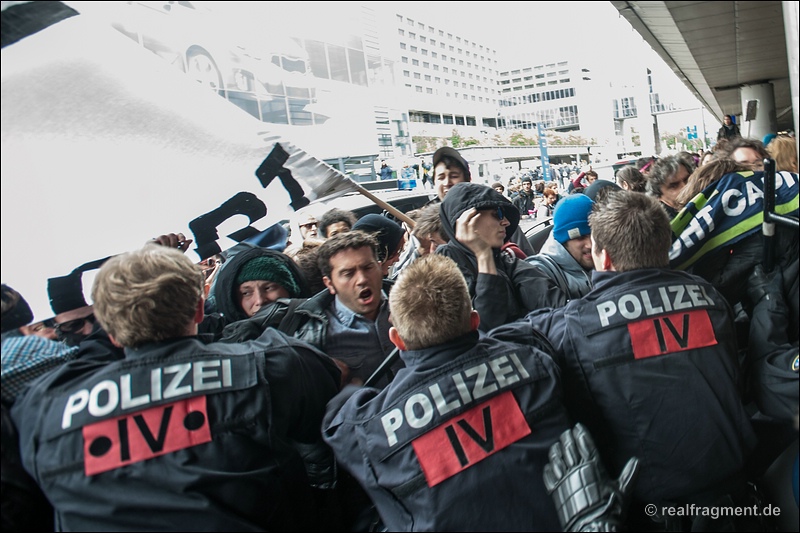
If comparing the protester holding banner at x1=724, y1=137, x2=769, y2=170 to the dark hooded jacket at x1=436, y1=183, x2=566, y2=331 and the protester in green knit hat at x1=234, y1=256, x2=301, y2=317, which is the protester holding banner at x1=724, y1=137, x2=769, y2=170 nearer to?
the dark hooded jacket at x1=436, y1=183, x2=566, y2=331

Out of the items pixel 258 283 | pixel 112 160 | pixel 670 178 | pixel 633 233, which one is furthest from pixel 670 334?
pixel 670 178

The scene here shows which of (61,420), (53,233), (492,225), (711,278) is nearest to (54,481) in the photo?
(61,420)

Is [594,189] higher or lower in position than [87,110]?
lower

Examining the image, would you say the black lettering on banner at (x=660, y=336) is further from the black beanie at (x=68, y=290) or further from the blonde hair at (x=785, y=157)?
the black beanie at (x=68, y=290)

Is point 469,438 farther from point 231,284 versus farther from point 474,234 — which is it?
point 231,284

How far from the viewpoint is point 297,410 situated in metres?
2.01

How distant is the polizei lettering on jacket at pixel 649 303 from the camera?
6.90 ft

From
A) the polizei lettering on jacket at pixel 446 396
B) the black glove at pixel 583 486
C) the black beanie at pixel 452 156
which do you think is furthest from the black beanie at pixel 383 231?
the black glove at pixel 583 486

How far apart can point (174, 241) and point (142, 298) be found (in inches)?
27.1

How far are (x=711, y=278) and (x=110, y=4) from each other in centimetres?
291

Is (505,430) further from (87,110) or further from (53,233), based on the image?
(87,110)

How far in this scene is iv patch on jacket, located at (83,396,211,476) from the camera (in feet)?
5.32

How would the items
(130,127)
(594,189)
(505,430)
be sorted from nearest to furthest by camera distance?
(505,430) < (130,127) < (594,189)

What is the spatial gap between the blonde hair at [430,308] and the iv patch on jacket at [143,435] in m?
0.73
